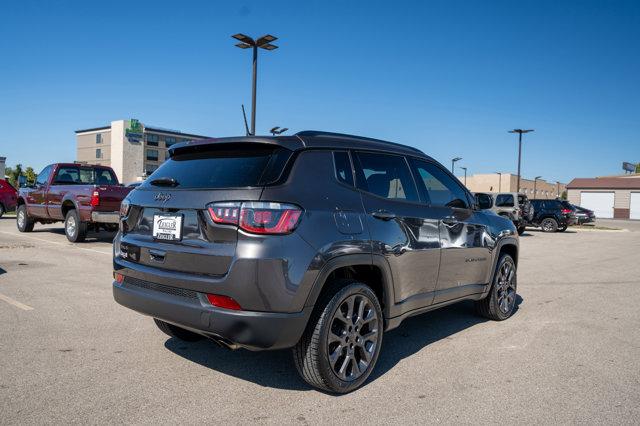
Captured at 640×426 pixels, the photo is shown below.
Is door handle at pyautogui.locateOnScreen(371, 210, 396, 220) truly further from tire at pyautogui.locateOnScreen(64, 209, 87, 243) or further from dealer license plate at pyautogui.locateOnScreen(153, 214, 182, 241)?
tire at pyautogui.locateOnScreen(64, 209, 87, 243)

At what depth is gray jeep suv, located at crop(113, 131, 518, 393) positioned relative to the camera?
2990mm

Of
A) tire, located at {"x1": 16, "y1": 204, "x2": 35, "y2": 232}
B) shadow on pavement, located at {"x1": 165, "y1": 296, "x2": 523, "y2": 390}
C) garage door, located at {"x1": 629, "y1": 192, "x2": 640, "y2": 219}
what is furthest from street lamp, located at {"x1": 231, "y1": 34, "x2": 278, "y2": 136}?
garage door, located at {"x1": 629, "y1": 192, "x2": 640, "y2": 219}

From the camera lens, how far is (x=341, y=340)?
3.38m

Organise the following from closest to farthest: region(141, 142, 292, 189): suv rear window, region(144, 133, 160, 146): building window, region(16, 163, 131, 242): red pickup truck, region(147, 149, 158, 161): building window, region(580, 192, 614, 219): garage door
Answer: region(141, 142, 292, 189): suv rear window
region(16, 163, 131, 242): red pickup truck
region(580, 192, 614, 219): garage door
region(144, 133, 160, 146): building window
region(147, 149, 158, 161): building window

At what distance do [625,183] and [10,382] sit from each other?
69.4 m

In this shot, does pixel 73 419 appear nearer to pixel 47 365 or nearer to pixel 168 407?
pixel 168 407

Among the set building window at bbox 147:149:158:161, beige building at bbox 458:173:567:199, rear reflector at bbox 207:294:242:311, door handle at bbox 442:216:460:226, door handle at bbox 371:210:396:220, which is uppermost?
building window at bbox 147:149:158:161

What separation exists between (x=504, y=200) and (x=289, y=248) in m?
19.3

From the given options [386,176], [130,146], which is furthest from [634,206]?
[130,146]

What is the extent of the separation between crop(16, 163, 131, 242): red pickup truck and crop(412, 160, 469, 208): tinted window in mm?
8132

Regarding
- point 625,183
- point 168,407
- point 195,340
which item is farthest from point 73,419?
point 625,183

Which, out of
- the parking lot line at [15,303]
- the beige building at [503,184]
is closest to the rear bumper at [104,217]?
the parking lot line at [15,303]

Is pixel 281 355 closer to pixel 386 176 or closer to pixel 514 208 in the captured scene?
pixel 386 176

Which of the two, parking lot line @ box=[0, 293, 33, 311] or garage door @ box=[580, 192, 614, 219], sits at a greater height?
garage door @ box=[580, 192, 614, 219]
